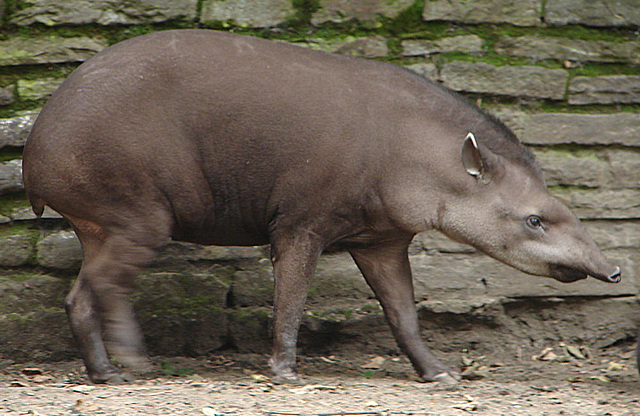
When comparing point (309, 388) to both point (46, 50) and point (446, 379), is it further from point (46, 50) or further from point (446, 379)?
point (46, 50)

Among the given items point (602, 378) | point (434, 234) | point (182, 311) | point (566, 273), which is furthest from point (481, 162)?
point (182, 311)

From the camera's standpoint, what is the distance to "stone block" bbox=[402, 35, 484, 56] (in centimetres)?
453

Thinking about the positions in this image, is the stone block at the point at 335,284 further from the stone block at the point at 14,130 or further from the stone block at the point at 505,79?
the stone block at the point at 14,130

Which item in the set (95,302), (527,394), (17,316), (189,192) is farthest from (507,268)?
(17,316)

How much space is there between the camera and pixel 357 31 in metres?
4.50

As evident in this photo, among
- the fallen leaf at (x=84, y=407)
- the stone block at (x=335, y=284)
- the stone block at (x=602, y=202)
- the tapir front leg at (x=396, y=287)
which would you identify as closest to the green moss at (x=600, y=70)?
the stone block at (x=602, y=202)

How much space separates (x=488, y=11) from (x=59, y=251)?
2.56 m

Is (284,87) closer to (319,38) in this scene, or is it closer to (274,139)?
(274,139)

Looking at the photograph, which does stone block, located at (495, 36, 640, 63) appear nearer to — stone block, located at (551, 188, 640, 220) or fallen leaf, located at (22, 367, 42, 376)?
stone block, located at (551, 188, 640, 220)

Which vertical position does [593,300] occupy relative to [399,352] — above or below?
above

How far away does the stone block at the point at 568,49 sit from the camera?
14.9ft

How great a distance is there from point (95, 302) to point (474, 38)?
2371mm

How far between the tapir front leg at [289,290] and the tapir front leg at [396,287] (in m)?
0.44

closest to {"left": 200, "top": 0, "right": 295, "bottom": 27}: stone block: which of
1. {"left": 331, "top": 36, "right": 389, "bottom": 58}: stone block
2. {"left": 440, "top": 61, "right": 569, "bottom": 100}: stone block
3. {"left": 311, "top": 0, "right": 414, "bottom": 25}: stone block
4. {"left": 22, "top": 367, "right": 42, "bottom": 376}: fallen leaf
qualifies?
{"left": 311, "top": 0, "right": 414, "bottom": 25}: stone block
